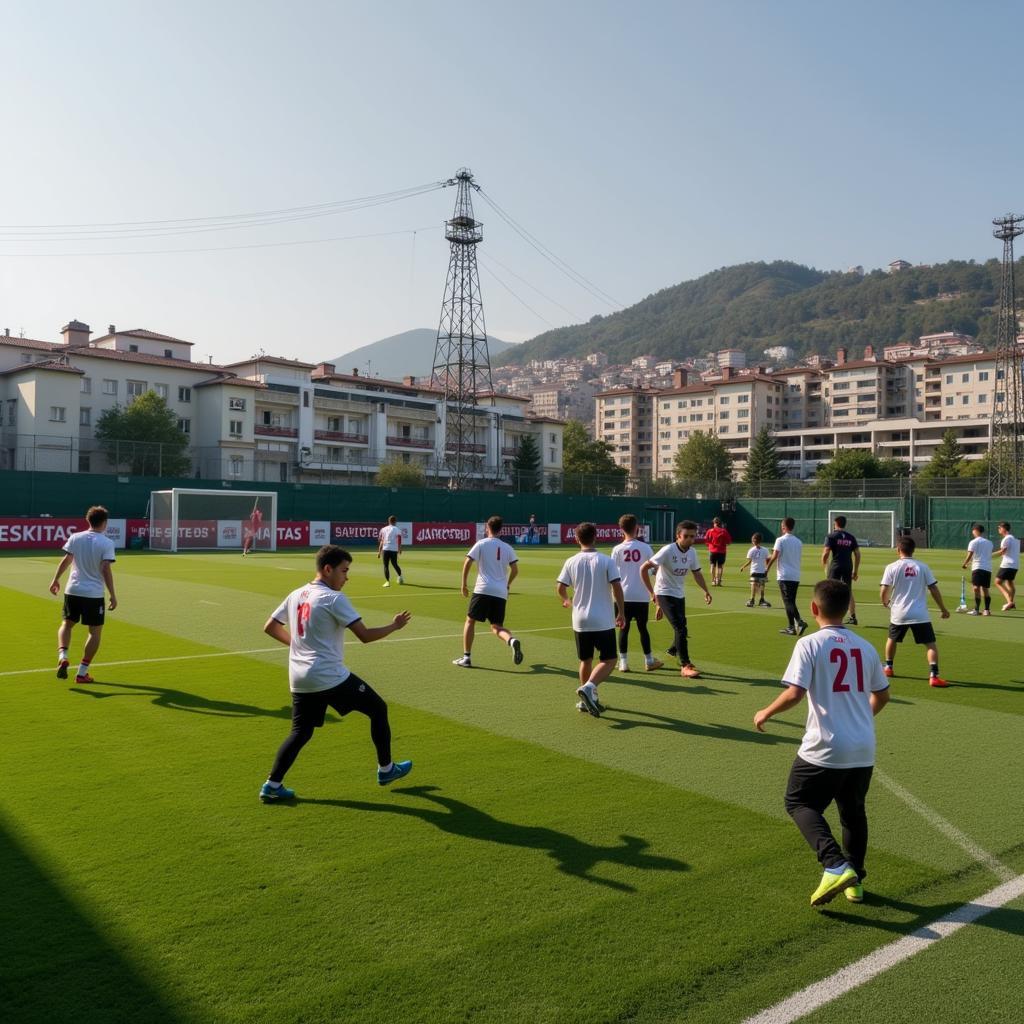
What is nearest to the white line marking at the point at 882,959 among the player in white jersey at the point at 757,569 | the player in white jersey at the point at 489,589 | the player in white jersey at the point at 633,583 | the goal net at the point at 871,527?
the player in white jersey at the point at 633,583

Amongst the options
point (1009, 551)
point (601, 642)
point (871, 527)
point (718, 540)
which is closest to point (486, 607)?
point (601, 642)

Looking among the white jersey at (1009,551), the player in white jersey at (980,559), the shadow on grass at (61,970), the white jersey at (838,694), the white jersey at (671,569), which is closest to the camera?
the shadow on grass at (61,970)

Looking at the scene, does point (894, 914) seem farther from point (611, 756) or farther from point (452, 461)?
point (452, 461)

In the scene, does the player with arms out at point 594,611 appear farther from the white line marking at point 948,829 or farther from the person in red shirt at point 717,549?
the person in red shirt at point 717,549

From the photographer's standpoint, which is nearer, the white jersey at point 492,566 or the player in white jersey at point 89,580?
the player in white jersey at point 89,580

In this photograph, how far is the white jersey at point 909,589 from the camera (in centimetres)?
1124

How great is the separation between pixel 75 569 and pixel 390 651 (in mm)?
4429

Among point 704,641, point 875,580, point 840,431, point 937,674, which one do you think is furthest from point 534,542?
point 840,431

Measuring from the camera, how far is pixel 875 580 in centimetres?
2814

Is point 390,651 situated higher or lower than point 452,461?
lower

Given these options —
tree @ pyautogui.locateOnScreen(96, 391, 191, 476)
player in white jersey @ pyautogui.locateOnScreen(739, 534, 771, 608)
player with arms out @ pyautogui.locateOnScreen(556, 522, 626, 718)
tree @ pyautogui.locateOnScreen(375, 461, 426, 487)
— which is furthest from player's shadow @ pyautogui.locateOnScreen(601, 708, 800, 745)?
tree @ pyautogui.locateOnScreen(375, 461, 426, 487)

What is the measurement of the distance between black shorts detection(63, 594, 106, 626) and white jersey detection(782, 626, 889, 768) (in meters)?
8.58

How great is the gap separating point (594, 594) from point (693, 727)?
1.64 meters

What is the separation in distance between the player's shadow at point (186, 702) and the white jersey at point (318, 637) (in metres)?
2.94
